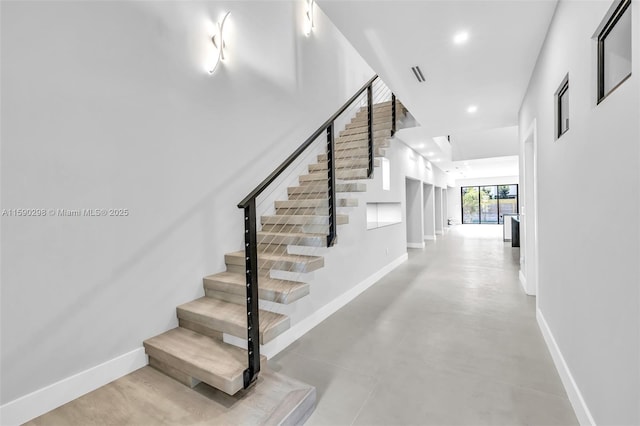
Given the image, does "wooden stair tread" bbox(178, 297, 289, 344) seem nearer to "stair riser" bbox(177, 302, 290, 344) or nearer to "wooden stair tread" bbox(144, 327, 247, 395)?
"stair riser" bbox(177, 302, 290, 344)

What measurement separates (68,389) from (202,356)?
0.82 metres

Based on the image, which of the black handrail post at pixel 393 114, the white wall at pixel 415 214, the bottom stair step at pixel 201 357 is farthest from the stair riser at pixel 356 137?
the white wall at pixel 415 214

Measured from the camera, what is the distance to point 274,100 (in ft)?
11.7

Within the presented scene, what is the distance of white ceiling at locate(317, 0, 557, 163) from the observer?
93.5 inches

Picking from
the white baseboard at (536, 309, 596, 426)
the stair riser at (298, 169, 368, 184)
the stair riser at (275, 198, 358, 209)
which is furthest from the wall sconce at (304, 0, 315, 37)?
the white baseboard at (536, 309, 596, 426)

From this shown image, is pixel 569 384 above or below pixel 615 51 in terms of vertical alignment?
below

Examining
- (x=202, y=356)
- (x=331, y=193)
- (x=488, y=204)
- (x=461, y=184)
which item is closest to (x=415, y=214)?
(x=331, y=193)

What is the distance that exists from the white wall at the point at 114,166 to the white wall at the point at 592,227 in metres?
2.34

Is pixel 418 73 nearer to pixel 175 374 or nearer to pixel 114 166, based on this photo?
pixel 114 166

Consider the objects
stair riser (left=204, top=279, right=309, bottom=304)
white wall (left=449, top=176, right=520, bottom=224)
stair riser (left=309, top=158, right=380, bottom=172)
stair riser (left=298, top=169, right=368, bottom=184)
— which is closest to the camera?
stair riser (left=204, top=279, right=309, bottom=304)

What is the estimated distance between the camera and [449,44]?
2873mm

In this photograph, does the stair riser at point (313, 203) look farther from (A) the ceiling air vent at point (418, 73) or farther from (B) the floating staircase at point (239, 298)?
(A) the ceiling air vent at point (418, 73)

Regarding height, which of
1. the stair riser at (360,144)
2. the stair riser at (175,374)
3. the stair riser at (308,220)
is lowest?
the stair riser at (175,374)

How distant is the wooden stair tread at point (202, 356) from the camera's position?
1.86 metres
